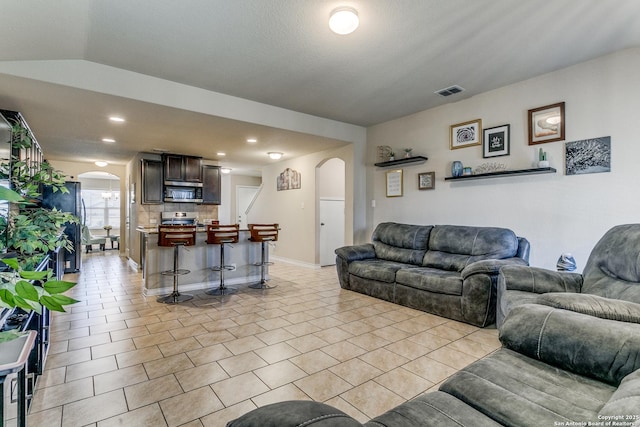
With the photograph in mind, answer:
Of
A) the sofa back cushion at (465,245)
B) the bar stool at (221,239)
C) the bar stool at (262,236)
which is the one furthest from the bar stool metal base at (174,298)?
the sofa back cushion at (465,245)

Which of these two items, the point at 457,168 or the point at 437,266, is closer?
the point at 437,266

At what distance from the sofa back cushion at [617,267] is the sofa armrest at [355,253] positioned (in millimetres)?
2598

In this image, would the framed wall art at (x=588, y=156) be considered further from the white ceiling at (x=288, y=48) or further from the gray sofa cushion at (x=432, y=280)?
the gray sofa cushion at (x=432, y=280)

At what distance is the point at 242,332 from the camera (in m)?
3.02

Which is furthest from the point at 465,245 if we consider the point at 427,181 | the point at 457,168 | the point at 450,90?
the point at 450,90

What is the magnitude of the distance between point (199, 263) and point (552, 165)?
4.65 m

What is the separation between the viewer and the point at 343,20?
2.36 metres

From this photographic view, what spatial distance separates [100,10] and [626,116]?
181 inches

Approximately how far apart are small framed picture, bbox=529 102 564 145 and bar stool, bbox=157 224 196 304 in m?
4.24

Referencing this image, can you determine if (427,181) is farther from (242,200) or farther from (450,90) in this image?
(242,200)

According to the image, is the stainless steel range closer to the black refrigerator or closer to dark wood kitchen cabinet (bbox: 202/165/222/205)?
dark wood kitchen cabinet (bbox: 202/165/222/205)

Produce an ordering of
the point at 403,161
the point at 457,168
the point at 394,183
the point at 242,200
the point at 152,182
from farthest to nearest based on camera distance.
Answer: the point at 242,200 < the point at 152,182 < the point at 394,183 < the point at 403,161 < the point at 457,168

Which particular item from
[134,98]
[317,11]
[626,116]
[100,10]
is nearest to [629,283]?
[626,116]

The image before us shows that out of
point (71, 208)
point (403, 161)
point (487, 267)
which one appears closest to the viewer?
point (487, 267)
